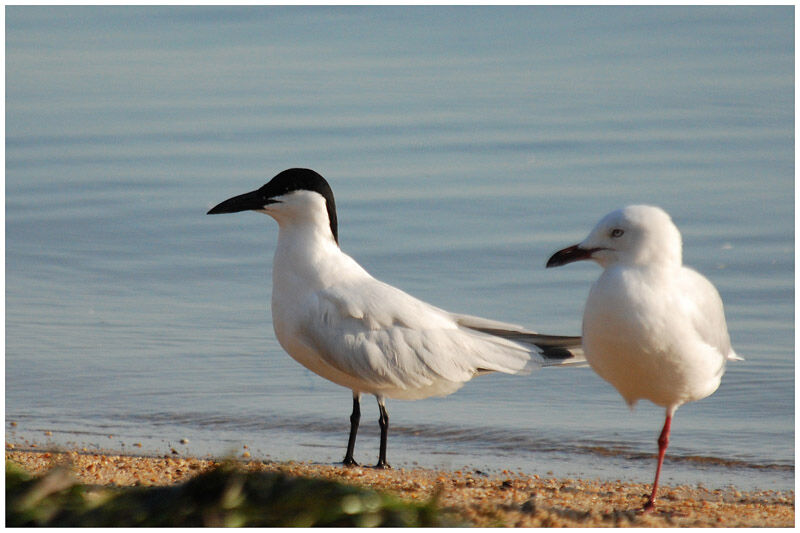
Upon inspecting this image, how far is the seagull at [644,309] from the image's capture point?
542 cm

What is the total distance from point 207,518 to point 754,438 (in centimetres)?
433

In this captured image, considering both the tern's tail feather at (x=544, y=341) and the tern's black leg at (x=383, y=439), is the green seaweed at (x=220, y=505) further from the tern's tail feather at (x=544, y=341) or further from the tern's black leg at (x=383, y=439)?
the tern's tail feather at (x=544, y=341)

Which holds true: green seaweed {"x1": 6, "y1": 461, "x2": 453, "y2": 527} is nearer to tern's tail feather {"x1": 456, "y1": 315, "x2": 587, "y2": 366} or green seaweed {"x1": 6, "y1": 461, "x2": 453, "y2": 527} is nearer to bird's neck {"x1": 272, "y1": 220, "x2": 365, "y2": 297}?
bird's neck {"x1": 272, "y1": 220, "x2": 365, "y2": 297}

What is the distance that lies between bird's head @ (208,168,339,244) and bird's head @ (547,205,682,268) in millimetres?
1846

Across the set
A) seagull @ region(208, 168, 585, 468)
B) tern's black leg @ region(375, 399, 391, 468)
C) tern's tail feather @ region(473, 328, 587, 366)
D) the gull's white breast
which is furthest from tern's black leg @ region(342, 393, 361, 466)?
the gull's white breast

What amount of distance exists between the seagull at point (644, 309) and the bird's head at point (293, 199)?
1.69 meters

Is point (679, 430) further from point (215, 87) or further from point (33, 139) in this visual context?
point (215, 87)

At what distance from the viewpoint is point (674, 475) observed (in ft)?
23.1

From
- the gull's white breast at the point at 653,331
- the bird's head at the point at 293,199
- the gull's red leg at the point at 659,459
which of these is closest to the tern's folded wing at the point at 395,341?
the bird's head at the point at 293,199

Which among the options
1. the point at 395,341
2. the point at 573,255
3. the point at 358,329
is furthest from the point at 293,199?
the point at 573,255

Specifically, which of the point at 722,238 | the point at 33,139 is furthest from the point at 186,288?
the point at 33,139

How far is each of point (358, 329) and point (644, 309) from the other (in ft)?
5.72

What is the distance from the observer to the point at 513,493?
20.0 ft

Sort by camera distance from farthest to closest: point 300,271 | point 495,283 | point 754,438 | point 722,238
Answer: point 722,238 → point 495,283 → point 754,438 → point 300,271
